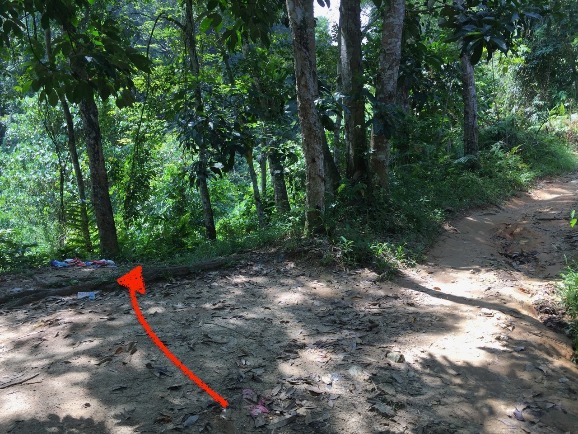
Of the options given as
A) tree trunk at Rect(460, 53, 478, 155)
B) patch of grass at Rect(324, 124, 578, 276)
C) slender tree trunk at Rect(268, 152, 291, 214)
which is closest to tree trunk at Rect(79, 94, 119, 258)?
slender tree trunk at Rect(268, 152, 291, 214)

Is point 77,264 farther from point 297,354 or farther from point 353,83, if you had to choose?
point 353,83

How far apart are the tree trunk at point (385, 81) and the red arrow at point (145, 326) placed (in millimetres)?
3695

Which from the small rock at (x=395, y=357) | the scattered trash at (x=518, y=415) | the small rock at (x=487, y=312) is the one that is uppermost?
the small rock at (x=395, y=357)

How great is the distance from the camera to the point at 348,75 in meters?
7.91

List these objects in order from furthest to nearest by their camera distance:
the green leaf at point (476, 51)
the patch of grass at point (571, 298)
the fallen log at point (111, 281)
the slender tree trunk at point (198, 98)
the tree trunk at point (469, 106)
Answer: the tree trunk at point (469, 106)
the slender tree trunk at point (198, 98)
the fallen log at point (111, 281)
the patch of grass at point (571, 298)
the green leaf at point (476, 51)

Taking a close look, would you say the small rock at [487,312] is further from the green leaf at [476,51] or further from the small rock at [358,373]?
the green leaf at [476,51]

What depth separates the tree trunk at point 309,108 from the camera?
592 centimetres

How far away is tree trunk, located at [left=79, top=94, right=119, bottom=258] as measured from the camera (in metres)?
7.74

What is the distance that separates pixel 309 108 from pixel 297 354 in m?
3.32

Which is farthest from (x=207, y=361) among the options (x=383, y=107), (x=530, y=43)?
(x=530, y=43)

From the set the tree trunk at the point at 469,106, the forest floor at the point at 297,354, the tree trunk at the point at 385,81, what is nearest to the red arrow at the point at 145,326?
the forest floor at the point at 297,354

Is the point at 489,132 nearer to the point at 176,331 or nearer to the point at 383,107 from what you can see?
the point at 383,107

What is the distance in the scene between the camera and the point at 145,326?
4.34 meters

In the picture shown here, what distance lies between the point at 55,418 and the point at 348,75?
6.48 meters
